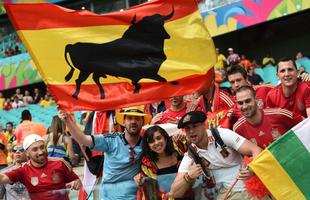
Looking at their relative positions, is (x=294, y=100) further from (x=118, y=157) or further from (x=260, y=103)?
(x=118, y=157)

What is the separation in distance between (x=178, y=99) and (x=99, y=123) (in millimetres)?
1036

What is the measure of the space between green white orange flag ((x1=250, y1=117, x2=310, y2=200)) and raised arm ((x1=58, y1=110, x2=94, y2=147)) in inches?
64.4

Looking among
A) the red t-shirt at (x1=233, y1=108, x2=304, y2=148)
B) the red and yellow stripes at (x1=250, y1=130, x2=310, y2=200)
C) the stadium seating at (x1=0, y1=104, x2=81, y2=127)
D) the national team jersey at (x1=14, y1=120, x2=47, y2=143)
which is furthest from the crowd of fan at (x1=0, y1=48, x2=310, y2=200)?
the stadium seating at (x1=0, y1=104, x2=81, y2=127)

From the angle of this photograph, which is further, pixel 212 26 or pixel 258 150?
pixel 212 26

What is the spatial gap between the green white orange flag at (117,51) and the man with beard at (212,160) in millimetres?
837

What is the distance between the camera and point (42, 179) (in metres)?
6.53

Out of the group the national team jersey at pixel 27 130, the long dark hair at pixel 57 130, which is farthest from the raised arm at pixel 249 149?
the national team jersey at pixel 27 130

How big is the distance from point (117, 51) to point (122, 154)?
1069 millimetres

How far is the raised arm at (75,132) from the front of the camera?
5.42m

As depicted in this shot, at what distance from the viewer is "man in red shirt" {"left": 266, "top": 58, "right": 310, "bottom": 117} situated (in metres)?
5.95

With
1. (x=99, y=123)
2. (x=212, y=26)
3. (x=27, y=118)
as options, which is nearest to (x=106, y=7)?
(x=212, y=26)

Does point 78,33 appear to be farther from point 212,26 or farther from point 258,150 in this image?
point 212,26

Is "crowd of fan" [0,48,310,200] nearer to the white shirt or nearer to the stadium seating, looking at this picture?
the white shirt

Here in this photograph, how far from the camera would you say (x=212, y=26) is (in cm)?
2350
